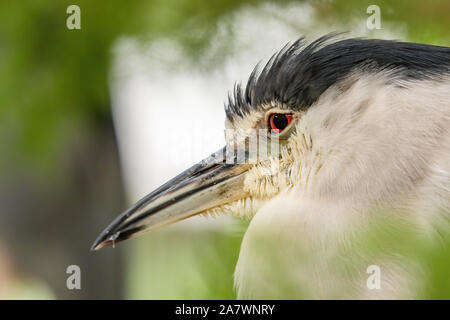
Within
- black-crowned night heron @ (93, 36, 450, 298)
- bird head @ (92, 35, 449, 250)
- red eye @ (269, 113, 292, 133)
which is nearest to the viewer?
black-crowned night heron @ (93, 36, 450, 298)

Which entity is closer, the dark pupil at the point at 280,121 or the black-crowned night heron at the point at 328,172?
the black-crowned night heron at the point at 328,172

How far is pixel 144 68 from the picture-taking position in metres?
2.79

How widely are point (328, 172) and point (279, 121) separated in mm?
282

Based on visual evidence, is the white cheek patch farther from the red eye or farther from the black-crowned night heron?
the red eye

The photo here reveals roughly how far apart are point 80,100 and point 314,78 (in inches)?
41.7

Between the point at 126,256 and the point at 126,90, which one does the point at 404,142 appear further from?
the point at 126,256

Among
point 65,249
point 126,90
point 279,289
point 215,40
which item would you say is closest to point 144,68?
point 126,90

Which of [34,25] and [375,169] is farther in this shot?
[34,25]

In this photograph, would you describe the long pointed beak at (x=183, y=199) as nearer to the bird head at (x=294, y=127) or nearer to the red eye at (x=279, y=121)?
the bird head at (x=294, y=127)

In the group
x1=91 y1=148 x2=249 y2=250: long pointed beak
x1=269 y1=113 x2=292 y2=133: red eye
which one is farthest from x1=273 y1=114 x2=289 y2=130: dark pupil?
x1=91 y1=148 x2=249 y2=250: long pointed beak

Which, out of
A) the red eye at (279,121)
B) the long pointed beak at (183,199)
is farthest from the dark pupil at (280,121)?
the long pointed beak at (183,199)

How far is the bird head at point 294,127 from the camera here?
1.59 meters

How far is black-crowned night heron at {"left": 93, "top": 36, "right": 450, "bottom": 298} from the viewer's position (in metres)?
1.39

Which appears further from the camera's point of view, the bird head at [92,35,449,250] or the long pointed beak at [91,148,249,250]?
the long pointed beak at [91,148,249,250]
